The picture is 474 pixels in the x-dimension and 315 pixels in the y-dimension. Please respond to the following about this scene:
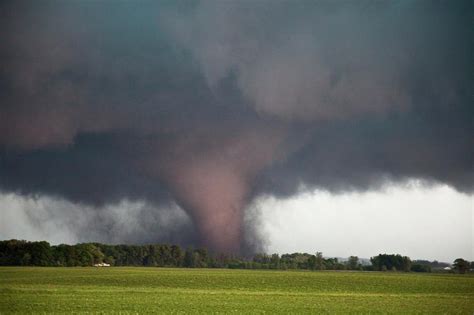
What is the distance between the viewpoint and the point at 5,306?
4875 centimetres

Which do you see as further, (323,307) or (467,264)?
(467,264)

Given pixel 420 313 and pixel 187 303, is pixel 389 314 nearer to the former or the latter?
pixel 420 313

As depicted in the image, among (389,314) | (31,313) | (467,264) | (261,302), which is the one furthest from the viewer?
(467,264)

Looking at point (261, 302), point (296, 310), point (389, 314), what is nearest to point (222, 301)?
point (261, 302)

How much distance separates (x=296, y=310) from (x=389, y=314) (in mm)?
9136

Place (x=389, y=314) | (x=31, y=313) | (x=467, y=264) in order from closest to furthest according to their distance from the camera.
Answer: (x=31, y=313) < (x=389, y=314) < (x=467, y=264)

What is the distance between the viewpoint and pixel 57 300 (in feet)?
182

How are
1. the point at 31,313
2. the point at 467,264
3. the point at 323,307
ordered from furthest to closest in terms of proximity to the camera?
the point at 467,264
the point at 323,307
the point at 31,313

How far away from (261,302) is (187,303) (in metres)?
8.70

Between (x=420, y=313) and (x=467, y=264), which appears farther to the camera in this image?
(x=467, y=264)

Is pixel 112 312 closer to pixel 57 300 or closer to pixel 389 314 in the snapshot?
pixel 57 300

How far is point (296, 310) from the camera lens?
1927 inches

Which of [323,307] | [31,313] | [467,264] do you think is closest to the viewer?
[31,313]

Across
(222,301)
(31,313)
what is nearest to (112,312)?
(31,313)
